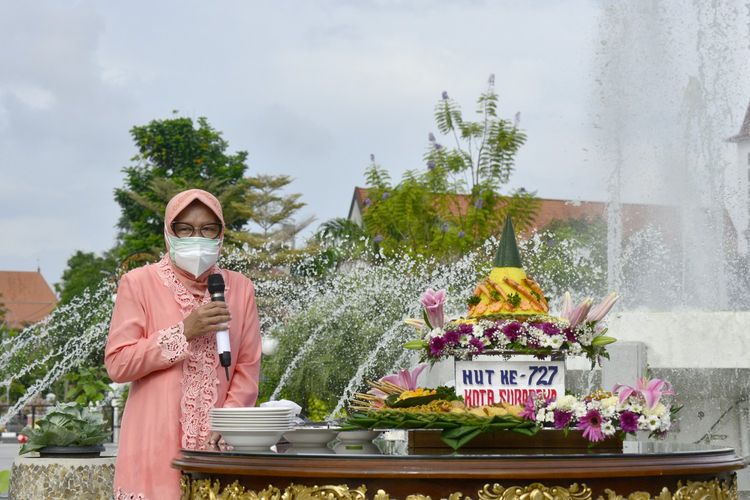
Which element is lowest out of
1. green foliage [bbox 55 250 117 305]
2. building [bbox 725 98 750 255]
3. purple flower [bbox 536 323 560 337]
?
purple flower [bbox 536 323 560 337]

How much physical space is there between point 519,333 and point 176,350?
138 cm

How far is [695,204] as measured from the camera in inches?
661

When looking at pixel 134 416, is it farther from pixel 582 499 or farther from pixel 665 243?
pixel 665 243

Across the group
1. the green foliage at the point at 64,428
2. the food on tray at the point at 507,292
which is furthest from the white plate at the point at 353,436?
the green foliage at the point at 64,428

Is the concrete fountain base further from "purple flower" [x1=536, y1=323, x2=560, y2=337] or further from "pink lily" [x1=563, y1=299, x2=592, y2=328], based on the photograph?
"purple flower" [x1=536, y1=323, x2=560, y2=337]

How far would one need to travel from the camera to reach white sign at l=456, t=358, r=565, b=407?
5.03 m

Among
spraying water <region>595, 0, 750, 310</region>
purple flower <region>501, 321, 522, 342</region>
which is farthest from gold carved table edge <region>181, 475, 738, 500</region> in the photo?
spraying water <region>595, 0, 750, 310</region>

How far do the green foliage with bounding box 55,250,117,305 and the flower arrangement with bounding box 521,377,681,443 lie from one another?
52.2 m

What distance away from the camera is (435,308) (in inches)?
209

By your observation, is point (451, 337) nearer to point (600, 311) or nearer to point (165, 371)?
point (600, 311)

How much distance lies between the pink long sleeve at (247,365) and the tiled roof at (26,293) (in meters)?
115

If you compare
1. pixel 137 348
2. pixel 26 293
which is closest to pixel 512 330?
pixel 137 348

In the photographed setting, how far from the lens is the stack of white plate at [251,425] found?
4477 mm

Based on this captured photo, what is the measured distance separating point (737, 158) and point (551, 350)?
13.8 meters
